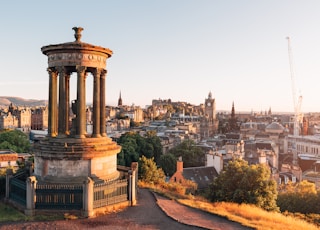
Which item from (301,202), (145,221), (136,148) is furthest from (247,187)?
(136,148)

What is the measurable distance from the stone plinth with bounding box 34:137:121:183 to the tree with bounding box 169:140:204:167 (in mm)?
56738

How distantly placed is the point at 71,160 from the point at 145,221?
5283mm

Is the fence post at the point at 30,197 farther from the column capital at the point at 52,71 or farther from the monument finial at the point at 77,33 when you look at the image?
the monument finial at the point at 77,33

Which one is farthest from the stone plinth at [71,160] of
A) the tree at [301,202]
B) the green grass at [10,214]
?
the tree at [301,202]

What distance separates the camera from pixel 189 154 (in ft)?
244

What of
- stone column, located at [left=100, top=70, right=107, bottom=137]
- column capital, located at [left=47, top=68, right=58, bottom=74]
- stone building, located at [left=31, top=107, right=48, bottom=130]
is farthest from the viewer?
stone building, located at [left=31, top=107, right=48, bottom=130]

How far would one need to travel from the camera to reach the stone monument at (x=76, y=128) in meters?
17.9

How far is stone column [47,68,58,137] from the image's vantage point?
19906mm

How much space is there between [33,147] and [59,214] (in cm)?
474

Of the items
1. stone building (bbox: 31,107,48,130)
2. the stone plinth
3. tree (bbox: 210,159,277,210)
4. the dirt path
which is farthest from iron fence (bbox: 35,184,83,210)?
stone building (bbox: 31,107,48,130)

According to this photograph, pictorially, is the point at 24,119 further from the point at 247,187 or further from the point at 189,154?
the point at 247,187

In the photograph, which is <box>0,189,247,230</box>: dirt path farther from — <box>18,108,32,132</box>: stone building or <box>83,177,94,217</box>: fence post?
<box>18,108,32,132</box>: stone building

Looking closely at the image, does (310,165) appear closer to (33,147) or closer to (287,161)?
(287,161)

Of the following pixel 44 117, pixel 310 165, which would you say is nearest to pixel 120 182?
pixel 310 165
